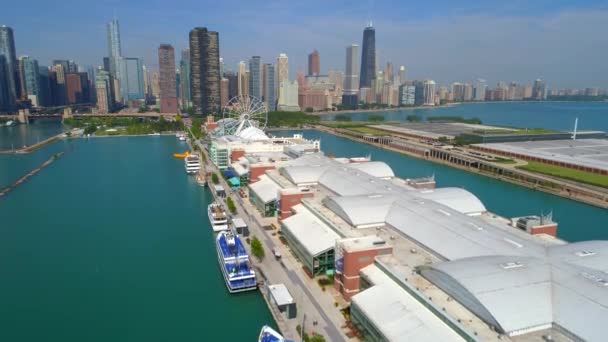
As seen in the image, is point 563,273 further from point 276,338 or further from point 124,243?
point 124,243

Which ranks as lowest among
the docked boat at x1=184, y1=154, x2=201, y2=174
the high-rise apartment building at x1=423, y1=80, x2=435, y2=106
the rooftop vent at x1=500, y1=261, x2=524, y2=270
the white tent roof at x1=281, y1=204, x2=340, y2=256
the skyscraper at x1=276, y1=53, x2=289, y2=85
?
the docked boat at x1=184, y1=154, x2=201, y2=174

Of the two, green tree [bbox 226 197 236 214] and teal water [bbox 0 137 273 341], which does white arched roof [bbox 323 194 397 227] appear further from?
green tree [bbox 226 197 236 214]

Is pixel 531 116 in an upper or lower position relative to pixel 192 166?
upper

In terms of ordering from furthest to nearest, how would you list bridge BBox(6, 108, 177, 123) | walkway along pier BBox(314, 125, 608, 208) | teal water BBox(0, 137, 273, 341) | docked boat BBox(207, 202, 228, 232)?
bridge BBox(6, 108, 177, 123), walkway along pier BBox(314, 125, 608, 208), docked boat BBox(207, 202, 228, 232), teal water BBox(0, 137, 273, 341)

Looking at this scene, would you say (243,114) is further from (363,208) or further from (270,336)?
(270,336)

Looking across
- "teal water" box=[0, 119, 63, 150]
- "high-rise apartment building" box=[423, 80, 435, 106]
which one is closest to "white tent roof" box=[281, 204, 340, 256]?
"teal water" box=[0, 119, 63, 150]

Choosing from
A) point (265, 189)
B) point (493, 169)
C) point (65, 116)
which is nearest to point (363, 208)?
point (265, 189)

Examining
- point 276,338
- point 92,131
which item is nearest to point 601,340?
point 276,338
